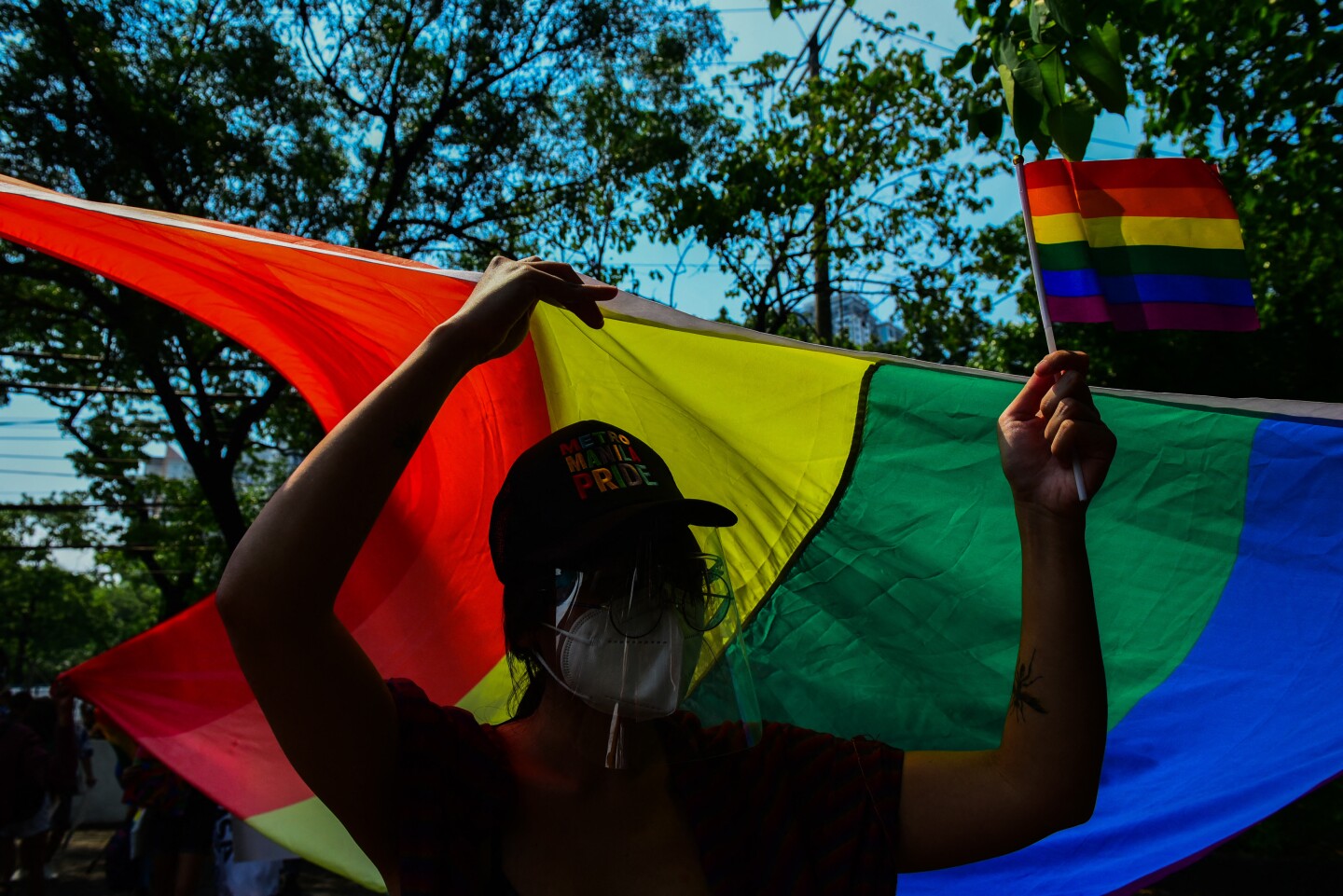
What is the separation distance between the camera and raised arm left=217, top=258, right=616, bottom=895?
116 centimetres

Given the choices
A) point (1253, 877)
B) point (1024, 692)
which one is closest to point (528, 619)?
point (1024, 692)

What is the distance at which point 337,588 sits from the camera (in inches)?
47.5

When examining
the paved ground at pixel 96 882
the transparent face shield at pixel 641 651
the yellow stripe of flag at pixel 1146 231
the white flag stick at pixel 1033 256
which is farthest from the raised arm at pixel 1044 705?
the paved ground at pixel 96 882

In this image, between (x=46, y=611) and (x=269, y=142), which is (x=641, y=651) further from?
(x=46, y=611)

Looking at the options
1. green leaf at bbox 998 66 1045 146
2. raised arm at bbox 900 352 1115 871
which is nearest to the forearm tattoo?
raised arm at bbox 900 352 1115 871

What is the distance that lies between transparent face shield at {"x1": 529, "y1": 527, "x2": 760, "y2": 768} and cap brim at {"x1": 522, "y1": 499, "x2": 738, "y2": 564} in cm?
2

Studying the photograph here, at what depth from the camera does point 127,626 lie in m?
67.2

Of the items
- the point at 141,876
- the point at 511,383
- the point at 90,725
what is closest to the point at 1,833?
the point at 141,876

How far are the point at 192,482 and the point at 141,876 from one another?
62.6ft

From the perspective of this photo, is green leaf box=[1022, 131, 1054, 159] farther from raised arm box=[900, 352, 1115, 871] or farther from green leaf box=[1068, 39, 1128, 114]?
raised arm box=[900, 352, 1115, 871]

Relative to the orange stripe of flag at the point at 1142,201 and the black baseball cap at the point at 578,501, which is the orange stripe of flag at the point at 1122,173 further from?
the black baseball cap at the point at 578,501

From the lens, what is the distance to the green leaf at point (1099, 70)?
2.26m

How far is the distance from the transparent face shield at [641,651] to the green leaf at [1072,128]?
1.15 m

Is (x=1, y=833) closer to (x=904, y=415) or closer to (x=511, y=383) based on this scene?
(x=511, y=383)
